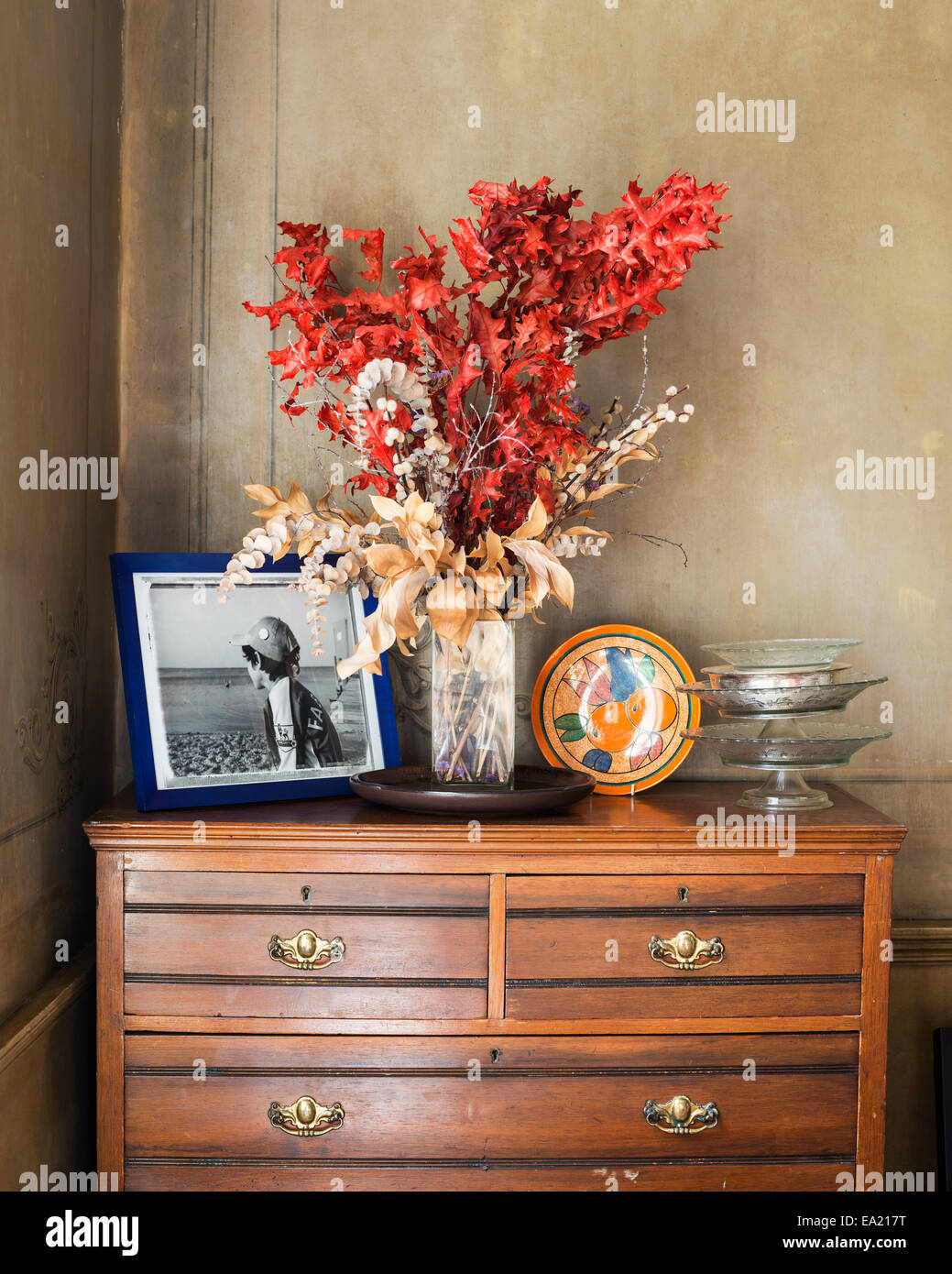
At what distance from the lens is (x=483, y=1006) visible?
153cm

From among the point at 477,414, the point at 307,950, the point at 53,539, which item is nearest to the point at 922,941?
the point at 307,950

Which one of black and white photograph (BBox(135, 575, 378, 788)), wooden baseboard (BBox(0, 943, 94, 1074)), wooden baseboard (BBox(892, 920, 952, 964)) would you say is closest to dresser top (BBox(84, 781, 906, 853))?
black and white photograph (BBox(135, 575, 378, 788))

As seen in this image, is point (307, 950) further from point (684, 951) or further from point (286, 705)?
point (684, 951)

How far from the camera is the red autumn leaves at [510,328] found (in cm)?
153

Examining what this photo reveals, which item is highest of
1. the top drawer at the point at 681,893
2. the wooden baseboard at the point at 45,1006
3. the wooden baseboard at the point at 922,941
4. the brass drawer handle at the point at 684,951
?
the top drawer at the point at 681,893

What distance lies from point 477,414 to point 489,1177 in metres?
1.18

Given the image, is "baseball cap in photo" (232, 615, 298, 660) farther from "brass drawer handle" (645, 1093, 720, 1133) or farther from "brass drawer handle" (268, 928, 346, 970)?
"brass drawer handle" (645, 1093, 720, 1133)

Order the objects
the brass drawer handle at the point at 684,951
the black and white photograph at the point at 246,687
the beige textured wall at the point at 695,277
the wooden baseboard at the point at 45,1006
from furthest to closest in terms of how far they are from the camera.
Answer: the beige textured wall at the point at 695,277 → the black and white photograph at the point at 246,687 → the brass drawer handle at the point at 684,951 → the wooden baseboard at the point at 45,1006

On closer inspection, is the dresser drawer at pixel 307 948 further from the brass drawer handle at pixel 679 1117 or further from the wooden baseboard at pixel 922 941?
the wooden baseboard at pixel 922 941

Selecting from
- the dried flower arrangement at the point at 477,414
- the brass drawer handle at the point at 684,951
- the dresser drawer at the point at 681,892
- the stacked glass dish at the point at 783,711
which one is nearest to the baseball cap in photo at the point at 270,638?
the dried flower arrangement at the point at 477,414

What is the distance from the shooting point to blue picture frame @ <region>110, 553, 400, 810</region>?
1.64m

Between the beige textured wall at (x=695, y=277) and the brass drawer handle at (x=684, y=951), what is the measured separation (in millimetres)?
526

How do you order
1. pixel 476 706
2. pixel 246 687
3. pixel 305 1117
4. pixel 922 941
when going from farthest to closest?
pixel 922 941 < pixel 246 687 < pixel 476 706 < pixel 305 1117

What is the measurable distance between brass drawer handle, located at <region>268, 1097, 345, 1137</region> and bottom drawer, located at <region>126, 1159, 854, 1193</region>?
0.06 m
